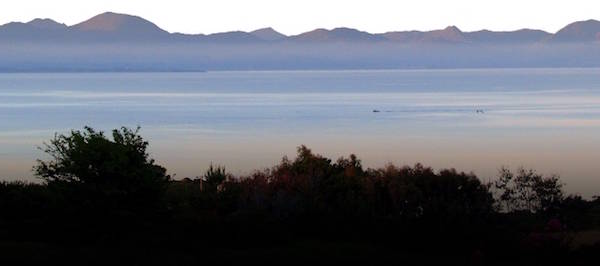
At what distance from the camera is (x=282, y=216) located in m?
17.6

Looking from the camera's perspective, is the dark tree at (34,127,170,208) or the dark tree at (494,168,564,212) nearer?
the dark tree at (34,127,170,208)

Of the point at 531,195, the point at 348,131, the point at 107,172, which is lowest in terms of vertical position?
the point at 531,195

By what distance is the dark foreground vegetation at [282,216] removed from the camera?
13.9 m

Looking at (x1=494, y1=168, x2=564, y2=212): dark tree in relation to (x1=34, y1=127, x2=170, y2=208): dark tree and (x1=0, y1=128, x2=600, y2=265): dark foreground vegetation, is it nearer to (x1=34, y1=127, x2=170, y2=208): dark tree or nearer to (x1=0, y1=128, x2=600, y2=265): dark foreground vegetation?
(x1=0, y1=128, x2=600, y2=265): dark foreground vegetation

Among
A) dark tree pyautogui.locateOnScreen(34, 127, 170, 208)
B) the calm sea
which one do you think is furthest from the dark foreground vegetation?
the calm sea

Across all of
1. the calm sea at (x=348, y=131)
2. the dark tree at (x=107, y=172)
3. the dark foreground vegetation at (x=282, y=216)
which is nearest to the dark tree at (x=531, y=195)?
the dark foreground vegetation at (x=282, y=216)

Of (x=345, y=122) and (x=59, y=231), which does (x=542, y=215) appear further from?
(x=345, y=122)

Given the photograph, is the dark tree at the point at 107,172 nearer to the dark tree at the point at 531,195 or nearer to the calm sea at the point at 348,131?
the dark tree at the point at 531,195

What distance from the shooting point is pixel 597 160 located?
38.8 m

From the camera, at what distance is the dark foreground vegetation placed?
45.4 ft

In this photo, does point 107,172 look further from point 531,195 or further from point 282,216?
point 531,195

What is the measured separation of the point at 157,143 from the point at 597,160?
65.6 ft

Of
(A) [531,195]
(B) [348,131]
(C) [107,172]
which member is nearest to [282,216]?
(C) [107,172]

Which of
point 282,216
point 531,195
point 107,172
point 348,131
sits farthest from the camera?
point 348,131
